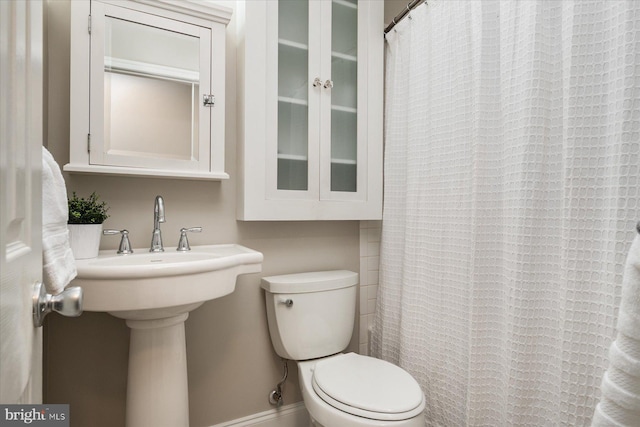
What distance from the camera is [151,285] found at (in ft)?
3.01

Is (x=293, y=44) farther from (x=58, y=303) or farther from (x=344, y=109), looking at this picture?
(x=58, y=303)

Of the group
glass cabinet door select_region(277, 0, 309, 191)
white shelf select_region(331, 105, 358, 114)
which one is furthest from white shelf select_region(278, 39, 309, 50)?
white shelf select_region(331, 105, 358, 114)

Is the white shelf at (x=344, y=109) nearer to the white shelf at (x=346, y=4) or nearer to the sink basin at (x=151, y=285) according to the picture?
the white shelf at (x=346, y=4)

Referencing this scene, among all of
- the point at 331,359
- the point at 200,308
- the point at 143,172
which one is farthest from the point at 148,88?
the point at 331,359

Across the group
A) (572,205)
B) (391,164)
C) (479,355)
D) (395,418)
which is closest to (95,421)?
(395,418)

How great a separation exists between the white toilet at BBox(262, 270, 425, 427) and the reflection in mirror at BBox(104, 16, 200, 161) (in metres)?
0.69

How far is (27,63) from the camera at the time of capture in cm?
46

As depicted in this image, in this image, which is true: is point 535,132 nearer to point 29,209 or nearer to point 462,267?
point 462,267

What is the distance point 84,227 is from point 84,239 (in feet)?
0.13

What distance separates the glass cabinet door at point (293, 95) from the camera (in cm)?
149

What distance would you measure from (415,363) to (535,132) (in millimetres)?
989

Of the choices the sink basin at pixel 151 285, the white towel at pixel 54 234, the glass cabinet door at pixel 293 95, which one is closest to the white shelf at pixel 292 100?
the glass cabinet door at pixel 293 95

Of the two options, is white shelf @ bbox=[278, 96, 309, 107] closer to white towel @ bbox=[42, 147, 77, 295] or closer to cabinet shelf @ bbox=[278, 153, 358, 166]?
cabinet shelf @ bbox=[278, 153, 358, 166]

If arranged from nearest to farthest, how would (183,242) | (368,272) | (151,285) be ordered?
(151,285) → (183,242) → (368,272)
